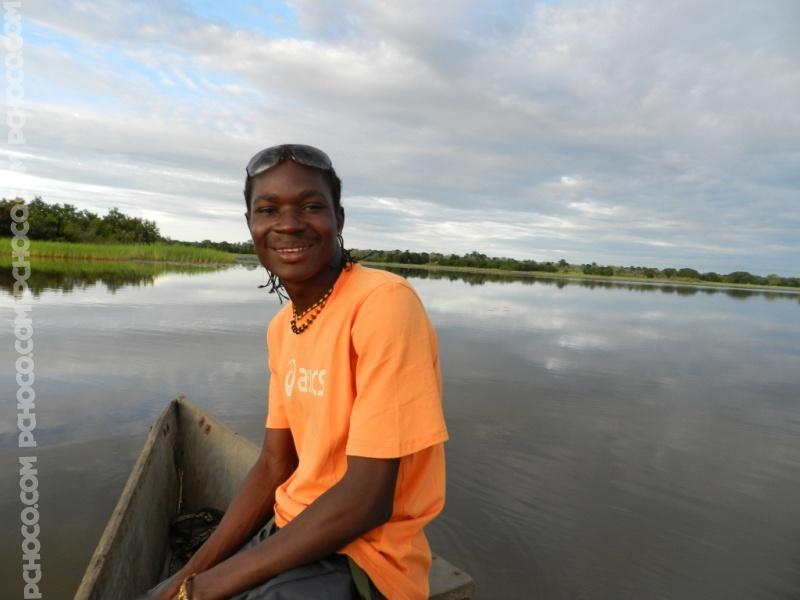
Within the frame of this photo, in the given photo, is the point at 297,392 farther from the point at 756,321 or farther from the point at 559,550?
the point at 756,321

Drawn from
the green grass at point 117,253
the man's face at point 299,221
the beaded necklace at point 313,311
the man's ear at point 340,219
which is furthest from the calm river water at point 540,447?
the green grass at point 117,253

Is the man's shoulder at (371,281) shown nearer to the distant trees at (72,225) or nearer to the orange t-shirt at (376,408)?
the orange t-shirt at (376,408)

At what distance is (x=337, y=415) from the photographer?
1.62m

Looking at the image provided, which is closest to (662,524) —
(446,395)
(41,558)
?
(446,395)

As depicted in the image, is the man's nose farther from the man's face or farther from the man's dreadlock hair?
the man's dreadlock hair

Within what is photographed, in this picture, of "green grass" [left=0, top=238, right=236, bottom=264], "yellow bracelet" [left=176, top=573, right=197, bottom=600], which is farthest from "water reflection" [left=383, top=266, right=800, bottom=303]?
"yellow bracelet" [left=176, top=573, right=197, bottom=600]

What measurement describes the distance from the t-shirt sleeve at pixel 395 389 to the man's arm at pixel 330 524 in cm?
6

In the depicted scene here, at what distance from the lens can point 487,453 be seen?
5.71 meters

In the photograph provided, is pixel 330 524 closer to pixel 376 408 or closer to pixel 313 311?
pixel 376 408

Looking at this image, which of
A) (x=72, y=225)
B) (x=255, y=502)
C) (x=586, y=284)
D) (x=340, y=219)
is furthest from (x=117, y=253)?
(x=340, y=219)

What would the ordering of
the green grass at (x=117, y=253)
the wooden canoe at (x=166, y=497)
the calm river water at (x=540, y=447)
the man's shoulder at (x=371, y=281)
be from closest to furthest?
1. the man's shoulder at (x=371, y=281)
2. the wooden canoe at (x=166, y=497)
3. the calm river water at (x=540, y=447)
4. the green grass at (x=117, y=253)

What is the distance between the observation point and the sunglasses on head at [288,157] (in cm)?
173

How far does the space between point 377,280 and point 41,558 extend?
3249 millimetres

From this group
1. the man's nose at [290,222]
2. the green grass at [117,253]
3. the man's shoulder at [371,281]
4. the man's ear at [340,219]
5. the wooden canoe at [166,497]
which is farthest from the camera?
the green grass at [117,253]
